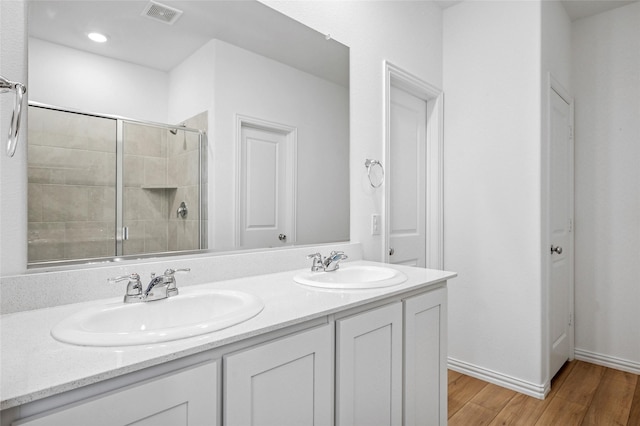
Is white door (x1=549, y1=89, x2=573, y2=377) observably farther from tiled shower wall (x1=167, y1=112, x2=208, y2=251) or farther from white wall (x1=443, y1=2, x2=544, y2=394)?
tiled shower wall (x1=167, y1=112, x2=208, y2=251)

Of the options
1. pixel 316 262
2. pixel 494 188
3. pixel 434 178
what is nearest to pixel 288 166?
pixel 316 262

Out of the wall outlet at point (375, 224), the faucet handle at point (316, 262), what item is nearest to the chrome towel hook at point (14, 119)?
the faucet handle at point (316, 262)

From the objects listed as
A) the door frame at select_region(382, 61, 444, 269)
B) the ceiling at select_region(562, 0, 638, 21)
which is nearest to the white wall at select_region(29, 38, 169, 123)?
the door frame at select_region(382, 61, 444, 269)

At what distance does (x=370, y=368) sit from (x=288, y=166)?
973 mm

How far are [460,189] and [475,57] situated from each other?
0.93m

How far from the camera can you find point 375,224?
2.13 metres

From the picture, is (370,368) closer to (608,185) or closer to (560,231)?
(560,231)

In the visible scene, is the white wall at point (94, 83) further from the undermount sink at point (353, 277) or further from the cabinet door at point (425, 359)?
the cabinet door at point (425, 359)

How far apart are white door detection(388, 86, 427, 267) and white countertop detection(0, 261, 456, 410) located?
1.23 meters

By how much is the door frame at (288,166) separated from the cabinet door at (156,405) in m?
0.77

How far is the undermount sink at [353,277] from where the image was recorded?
132 cm

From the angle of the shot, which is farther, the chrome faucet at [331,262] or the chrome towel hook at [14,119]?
the chrome faucet at [331,262]

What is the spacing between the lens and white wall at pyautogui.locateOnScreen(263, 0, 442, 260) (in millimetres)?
1919

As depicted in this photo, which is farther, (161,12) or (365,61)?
(365,61)
